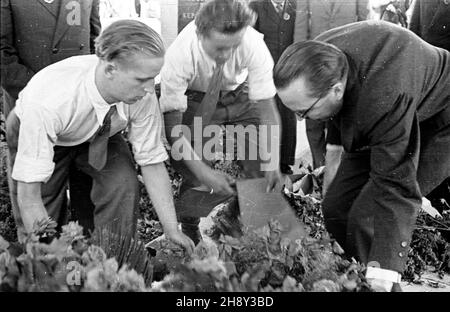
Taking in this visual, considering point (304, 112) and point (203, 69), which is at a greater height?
point (203, 69)

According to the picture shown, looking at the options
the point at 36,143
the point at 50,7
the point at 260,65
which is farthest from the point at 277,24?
the point at 36,143

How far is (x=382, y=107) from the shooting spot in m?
2.63

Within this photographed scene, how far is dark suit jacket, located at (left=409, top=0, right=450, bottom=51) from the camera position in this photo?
9.12 feet

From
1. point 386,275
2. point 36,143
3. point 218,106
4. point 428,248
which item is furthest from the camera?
point 428,248

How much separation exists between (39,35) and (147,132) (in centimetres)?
59

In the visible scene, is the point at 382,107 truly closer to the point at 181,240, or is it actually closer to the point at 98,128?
the point at 181,240

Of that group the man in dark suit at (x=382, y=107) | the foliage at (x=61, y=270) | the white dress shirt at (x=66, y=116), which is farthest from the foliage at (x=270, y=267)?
the white dress shirt at (x=66, y=116)

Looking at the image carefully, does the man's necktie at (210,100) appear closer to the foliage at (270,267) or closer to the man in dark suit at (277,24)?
the man in dark suit at (277,24)

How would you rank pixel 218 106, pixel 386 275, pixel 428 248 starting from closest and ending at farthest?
1. pixel 386 275
2. pixel 218 106
3. pixel 428 248

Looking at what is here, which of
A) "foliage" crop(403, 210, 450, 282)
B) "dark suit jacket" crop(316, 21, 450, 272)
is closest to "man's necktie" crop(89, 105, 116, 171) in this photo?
"dark suit jacket" crop(316, 21, 450, 272)

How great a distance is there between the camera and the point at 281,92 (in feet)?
8.90

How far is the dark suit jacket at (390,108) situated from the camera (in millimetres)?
2641

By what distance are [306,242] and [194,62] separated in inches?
34.2

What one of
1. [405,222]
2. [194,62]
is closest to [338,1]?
[194,62]
